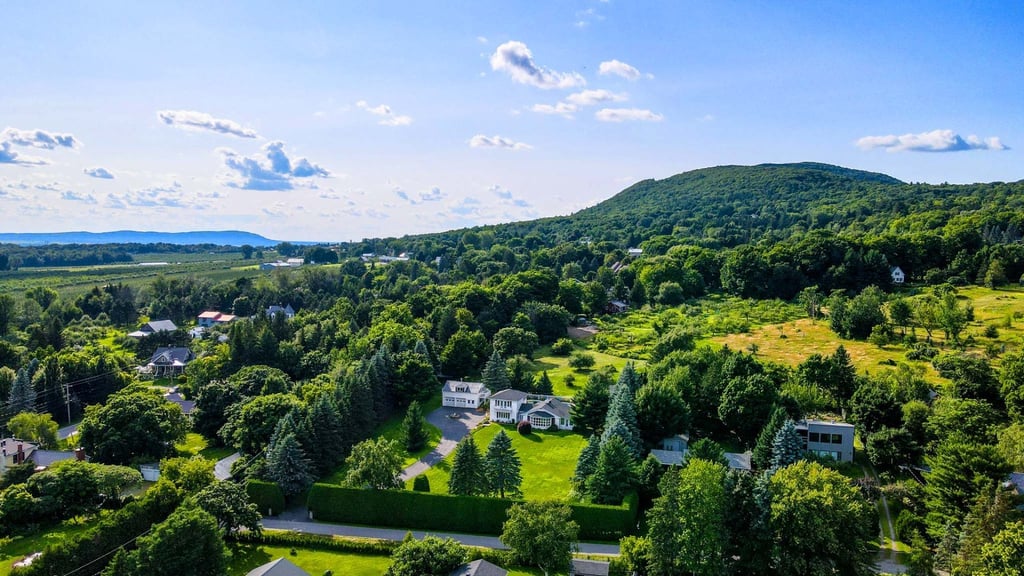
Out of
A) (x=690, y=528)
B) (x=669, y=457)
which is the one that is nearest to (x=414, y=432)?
(x=669, y=457)

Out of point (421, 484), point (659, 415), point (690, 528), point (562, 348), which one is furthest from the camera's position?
point (562, 348)

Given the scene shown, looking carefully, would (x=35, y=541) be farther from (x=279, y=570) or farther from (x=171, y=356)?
(x=171, y=356)

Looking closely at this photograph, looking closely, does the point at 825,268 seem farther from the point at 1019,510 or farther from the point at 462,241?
the point at 462,241

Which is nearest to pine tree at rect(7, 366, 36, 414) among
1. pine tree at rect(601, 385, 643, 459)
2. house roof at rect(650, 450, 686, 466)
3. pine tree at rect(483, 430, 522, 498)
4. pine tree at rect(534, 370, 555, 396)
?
pine tree at rect(483, 430, 522, 498)

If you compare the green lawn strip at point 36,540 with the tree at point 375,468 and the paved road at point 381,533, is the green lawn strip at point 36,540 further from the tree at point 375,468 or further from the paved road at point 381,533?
the tree at point 375,468

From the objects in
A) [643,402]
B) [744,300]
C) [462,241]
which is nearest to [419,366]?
[643,402]
